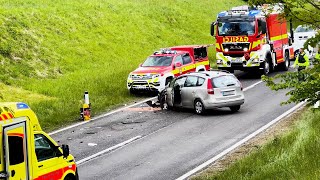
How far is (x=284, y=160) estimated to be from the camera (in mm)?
14656

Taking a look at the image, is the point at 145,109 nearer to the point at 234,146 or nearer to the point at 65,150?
the point at 234,146

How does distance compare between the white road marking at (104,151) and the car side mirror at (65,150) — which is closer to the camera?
the car side mirror at (65,150)

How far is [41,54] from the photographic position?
34969mm

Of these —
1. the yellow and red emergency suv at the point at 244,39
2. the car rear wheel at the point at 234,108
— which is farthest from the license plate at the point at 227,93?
the yellow and red emergency suv at the point at 244,39

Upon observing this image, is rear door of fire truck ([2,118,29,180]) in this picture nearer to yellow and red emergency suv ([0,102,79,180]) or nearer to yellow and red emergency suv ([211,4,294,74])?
yellow and red emergency suv ([0,102,79,180])

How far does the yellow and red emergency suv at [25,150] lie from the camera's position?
11578mm

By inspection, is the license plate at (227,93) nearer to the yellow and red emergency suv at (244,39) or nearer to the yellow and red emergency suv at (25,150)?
the yellow and red emergency suv at (244,39)

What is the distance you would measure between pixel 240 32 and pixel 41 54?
34.2 ft

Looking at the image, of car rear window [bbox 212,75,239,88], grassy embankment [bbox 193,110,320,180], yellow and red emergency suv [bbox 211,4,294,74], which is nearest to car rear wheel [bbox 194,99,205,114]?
car rear window [bbox 212,75,239,88]

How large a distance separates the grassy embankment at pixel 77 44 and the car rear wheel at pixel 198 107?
4062 millimetres

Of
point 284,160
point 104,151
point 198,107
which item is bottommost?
point 104,151

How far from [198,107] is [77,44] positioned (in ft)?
53.1

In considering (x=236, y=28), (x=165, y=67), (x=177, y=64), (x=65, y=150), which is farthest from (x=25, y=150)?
(x=236, y=28)

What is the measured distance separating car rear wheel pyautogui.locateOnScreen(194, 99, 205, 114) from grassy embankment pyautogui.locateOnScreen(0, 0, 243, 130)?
4.06 m
